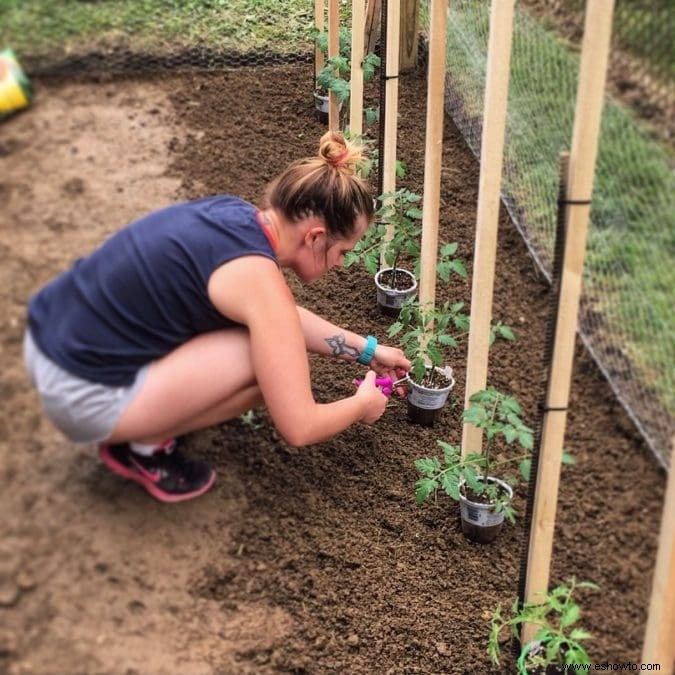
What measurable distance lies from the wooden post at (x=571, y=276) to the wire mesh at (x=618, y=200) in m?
0.16

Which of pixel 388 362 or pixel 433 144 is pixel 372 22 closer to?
pixel 433 144

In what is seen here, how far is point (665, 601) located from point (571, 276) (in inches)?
33.0

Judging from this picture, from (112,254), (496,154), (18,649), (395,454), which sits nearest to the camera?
(18,649)

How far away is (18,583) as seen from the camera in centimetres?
142

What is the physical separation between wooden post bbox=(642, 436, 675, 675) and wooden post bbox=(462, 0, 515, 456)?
2.92ft

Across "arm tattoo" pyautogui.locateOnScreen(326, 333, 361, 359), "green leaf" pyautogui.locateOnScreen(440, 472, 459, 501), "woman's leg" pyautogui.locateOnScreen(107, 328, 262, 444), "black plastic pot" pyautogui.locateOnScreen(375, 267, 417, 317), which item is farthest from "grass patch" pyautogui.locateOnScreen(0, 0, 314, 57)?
"black plastic pot" pyautogui.locateOnScreen(375, 267, 417, 317)

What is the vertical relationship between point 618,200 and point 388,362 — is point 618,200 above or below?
above

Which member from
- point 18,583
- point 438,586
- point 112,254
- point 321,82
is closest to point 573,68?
point 321,82

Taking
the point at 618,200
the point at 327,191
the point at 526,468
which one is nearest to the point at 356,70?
the point at 618,200

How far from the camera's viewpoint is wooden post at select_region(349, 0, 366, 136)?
13.5ft

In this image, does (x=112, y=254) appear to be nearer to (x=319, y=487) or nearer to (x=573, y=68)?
(x=319, y=487)

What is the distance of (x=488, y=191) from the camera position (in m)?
2.77

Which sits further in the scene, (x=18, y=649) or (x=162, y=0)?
(x=162, y=0)

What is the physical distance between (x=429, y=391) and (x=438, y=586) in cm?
80
